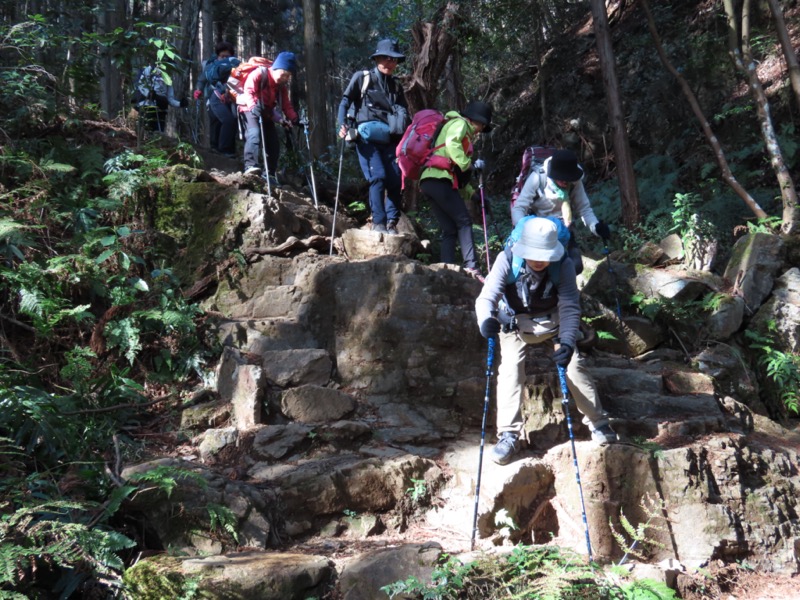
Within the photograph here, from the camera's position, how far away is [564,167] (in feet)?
22.9

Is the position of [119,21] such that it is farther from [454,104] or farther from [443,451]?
[443,451]

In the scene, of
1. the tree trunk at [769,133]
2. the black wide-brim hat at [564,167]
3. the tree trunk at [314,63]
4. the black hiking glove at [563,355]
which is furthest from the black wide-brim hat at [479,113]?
the tree trunk at [769,133]

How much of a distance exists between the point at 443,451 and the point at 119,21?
517 inches

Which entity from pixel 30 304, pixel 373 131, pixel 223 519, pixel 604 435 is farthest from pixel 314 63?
pixel 223 519

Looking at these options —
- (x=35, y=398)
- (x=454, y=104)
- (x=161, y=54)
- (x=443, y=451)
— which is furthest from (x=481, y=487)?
(x=454, y=104)

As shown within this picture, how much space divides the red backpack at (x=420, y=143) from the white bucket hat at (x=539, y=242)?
2653 millimetres

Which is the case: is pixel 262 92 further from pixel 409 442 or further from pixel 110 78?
pixel 110 78

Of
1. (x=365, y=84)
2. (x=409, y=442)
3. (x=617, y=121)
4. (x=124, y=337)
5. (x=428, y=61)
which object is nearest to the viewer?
(x=409, y=442)

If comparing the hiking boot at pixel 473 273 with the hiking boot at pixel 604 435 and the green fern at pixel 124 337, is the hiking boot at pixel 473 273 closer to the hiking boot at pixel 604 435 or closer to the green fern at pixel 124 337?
the hiking boot at pixel 604 435

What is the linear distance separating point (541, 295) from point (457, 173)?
2789 mm

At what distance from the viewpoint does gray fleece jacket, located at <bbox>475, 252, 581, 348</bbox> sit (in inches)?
221

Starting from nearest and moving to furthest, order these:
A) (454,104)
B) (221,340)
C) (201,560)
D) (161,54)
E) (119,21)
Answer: (201,560) → (221,340) → (161,54) → (454,104) → (119,21)

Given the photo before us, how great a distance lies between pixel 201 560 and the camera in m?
4.50

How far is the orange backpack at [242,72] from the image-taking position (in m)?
9.75
